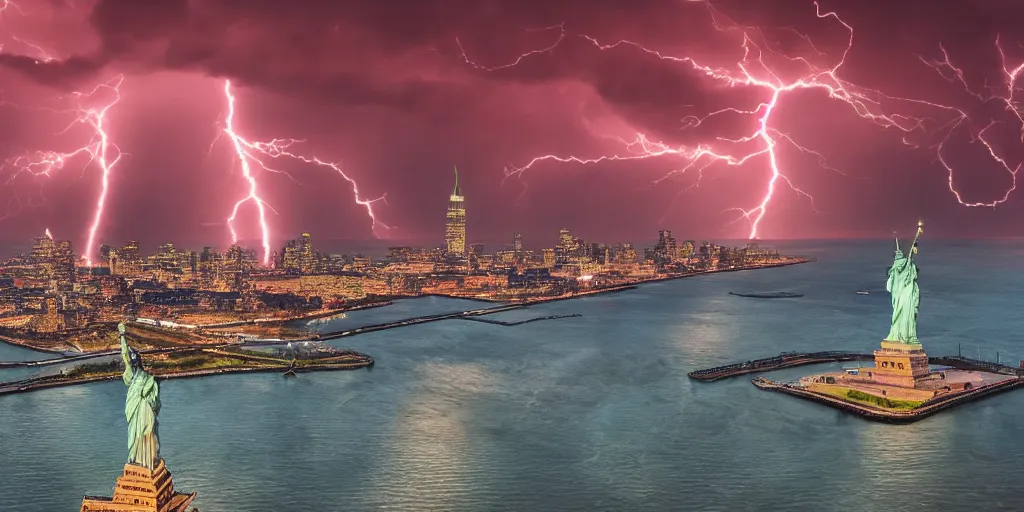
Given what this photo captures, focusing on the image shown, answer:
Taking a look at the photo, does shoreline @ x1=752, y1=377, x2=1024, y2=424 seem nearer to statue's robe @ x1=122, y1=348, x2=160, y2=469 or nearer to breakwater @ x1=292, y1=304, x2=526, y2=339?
statue's robe @ x1=122, y1=348, x2=160, y2=469

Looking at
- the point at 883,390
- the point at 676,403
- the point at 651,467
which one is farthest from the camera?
the point at 676,403

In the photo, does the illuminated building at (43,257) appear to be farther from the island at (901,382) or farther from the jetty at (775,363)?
the island at (901,382)

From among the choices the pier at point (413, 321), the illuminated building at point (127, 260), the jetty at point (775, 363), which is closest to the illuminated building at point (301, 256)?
the illuminated building at point (127, 260)

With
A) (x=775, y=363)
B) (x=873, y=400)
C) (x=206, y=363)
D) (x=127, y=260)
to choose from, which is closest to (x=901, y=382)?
(x=873, y=400)

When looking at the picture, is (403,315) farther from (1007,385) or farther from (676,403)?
(1007,385)

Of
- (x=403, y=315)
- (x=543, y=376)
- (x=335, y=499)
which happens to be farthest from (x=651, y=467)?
(x=403, y=315)

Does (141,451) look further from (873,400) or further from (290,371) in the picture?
(873,400)
